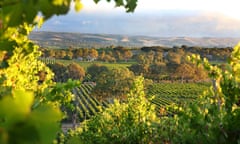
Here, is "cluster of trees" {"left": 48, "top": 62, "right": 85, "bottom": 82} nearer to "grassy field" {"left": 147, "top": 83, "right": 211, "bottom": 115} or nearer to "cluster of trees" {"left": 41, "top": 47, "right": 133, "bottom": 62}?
"grassy field" {"left": 147, "top": 83, "right": 211, "bottom": 115}

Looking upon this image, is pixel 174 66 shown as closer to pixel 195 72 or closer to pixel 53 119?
pixel 195 72

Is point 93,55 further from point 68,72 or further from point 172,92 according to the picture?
point 172,92

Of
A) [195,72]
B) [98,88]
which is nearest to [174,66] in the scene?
[195,72]

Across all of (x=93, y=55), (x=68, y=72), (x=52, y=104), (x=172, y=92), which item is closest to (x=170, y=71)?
(x=172, y=92)

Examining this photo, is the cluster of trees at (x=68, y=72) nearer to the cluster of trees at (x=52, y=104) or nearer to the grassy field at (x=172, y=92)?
the grassy field at (x=172, y=92)

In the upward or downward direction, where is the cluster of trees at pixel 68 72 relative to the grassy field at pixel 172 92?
upward

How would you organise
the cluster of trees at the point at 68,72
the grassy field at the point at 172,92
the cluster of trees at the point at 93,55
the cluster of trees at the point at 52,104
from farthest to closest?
the cluster of trees at the point at 93,55 → the cluster of trees at the point at 68,72 → the grassy field at the point at 172,92 → the cluster of trees at the point at 52,104

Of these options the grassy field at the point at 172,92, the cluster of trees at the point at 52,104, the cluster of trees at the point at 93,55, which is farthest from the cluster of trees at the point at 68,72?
the cluster of trees at the point at 52,104

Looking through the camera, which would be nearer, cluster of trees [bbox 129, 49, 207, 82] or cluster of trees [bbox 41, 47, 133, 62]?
cluster of trees [bbox 129, 49, 207, 82]

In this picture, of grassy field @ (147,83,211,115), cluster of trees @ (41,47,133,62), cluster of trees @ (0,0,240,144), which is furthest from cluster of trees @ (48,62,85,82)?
cluster of trees @ (0,0,240,144)

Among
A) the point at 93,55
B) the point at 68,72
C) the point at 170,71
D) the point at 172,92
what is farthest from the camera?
the point at 93,55

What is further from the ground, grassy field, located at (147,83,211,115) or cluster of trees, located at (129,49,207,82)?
cluster of trees, located at (129,49,207,82)

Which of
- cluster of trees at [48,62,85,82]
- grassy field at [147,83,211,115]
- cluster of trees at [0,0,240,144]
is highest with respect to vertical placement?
cluster of trees at [0,0,240,144]

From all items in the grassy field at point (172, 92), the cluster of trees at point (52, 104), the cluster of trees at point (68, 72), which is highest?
the cluster of trees at point (52, 104)
